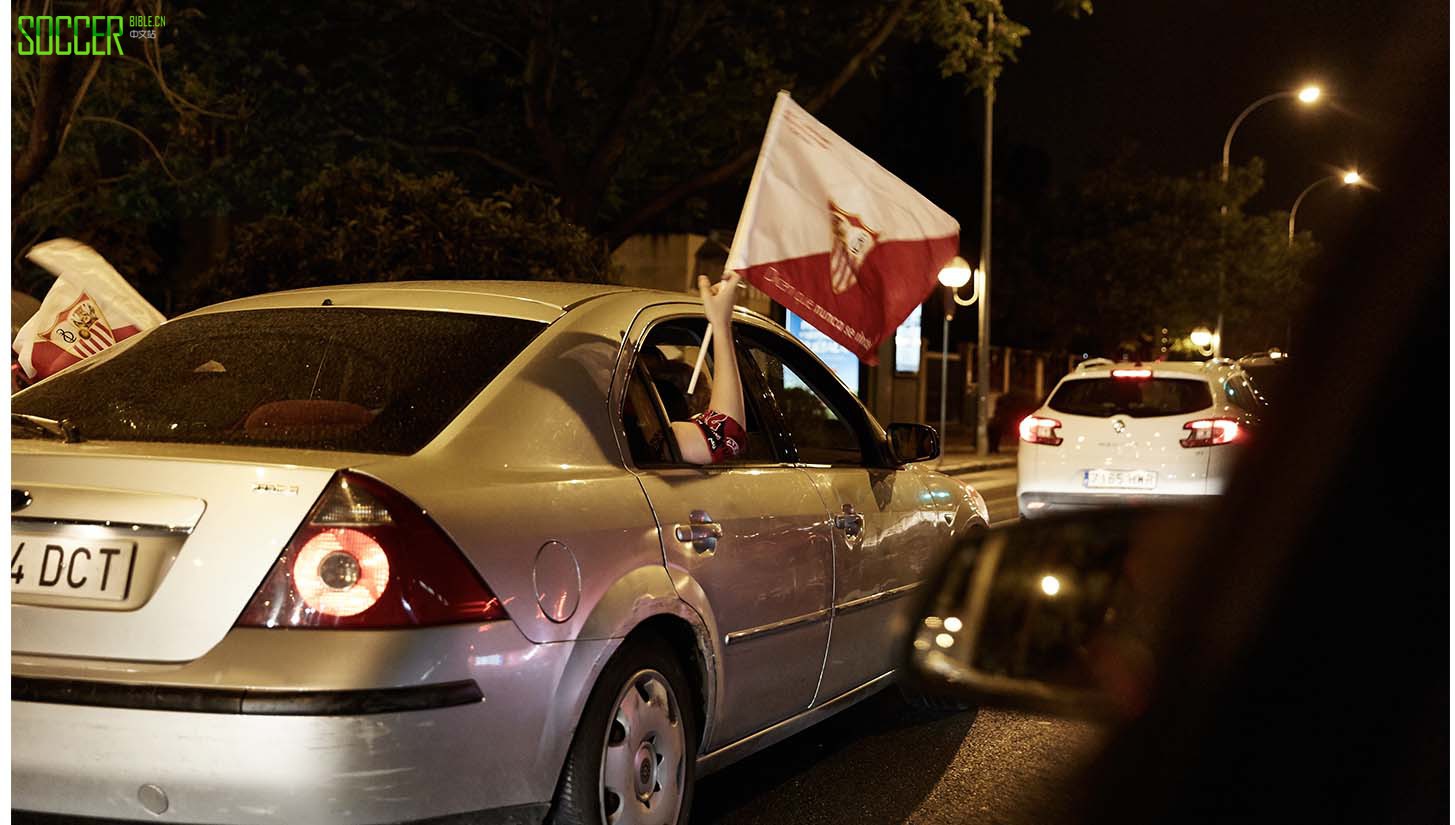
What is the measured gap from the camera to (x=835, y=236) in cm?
464

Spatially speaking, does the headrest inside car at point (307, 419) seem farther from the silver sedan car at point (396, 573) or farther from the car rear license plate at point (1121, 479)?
the car rear license plate at point (1121, 479)

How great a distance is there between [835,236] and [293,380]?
164 cm

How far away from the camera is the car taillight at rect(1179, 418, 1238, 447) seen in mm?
11445

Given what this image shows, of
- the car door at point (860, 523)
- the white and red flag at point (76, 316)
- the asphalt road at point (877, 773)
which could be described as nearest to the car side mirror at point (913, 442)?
the car door at point (860, 523)

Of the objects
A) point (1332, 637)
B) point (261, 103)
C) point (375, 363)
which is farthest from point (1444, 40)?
point (261, 103)

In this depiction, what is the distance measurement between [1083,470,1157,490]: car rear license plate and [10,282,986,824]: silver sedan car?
7.79 meters

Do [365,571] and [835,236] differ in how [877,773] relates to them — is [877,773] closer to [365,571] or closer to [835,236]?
[835,236]

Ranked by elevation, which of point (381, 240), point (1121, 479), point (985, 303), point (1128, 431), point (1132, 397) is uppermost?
point (381, 240)

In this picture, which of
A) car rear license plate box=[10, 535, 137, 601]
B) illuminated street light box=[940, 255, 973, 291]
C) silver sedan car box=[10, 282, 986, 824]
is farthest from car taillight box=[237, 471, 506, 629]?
illuminated street light box=[940, 255, 973, 291]

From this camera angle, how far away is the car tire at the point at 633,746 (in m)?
3.43

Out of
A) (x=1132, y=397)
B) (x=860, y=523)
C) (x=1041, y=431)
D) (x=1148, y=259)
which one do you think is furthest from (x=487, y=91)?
(x=1148, y=259)

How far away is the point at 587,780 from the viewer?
11.3ft

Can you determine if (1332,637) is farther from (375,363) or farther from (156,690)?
(375,363)

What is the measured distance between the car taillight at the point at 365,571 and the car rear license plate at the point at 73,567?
0.97 ft
